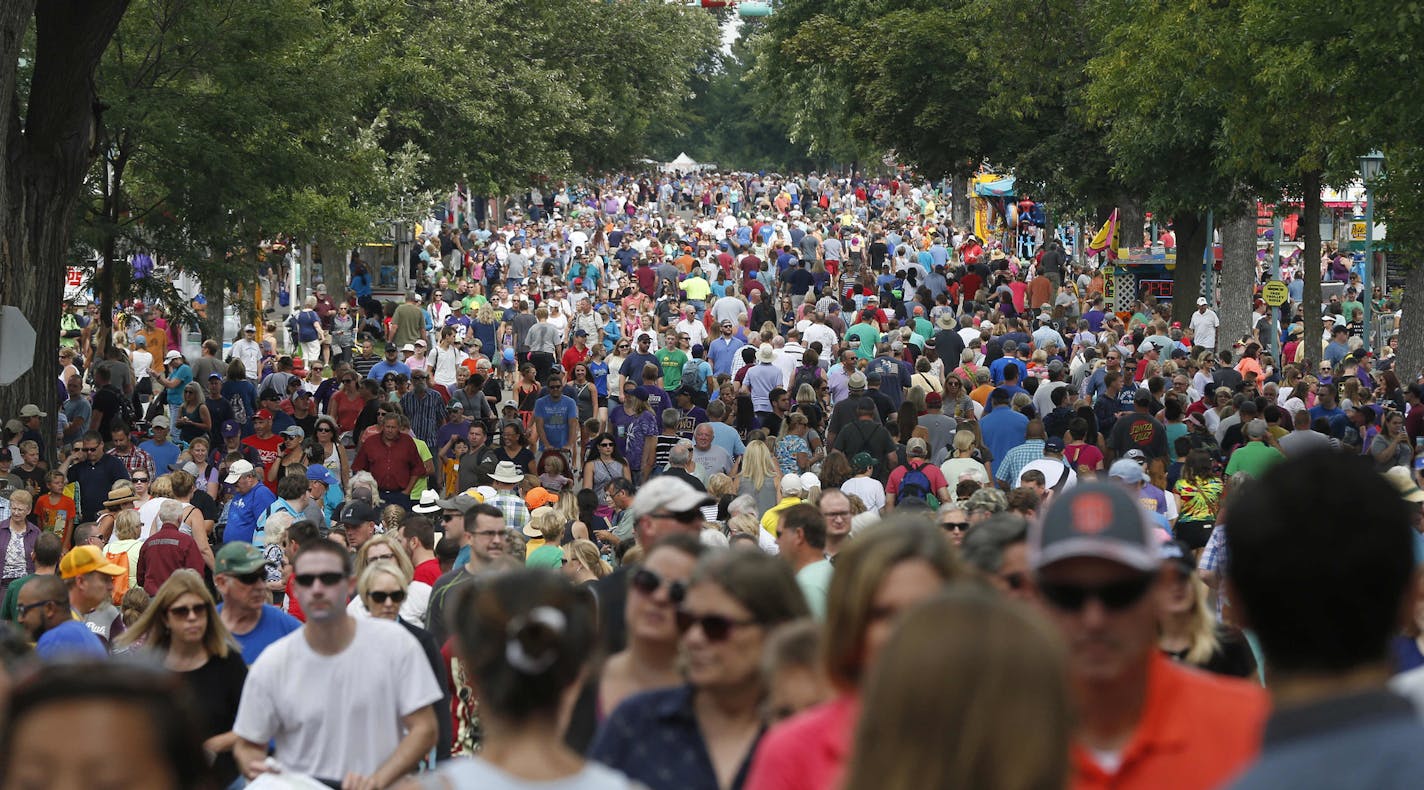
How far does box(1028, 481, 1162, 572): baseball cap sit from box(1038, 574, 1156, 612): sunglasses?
31mm

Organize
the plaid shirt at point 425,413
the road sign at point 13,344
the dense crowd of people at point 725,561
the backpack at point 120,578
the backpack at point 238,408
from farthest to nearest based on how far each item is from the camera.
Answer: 1. the backpack at point 238,408
2. the plaid shirt at point 425,413
3. the road sign at point 13,344
4. the backpack at point 120,578
5. the dense crowd of people at point 725,561

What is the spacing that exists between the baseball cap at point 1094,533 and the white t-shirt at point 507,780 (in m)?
0.88

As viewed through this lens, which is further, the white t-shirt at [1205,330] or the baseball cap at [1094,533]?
the white t-shirt at [1205,330]

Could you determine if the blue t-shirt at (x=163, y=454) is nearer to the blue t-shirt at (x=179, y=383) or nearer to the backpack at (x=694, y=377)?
the blue t-shirt at (x=179, y=383)

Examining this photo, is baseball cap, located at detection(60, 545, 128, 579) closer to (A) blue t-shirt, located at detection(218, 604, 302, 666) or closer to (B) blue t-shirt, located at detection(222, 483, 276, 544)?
(A) blue t-shirt, located at detection(218, 604, 302, 666)

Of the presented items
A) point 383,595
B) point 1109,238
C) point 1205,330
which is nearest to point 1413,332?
point 1205,330

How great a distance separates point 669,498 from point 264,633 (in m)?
2.10

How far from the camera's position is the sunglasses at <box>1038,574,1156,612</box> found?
3486 mm

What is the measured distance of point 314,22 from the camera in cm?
2492

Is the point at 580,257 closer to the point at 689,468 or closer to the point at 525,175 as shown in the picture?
the point at 525,175

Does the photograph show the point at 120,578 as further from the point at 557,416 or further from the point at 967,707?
the point at 967,707

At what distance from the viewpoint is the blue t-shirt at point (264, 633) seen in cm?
787

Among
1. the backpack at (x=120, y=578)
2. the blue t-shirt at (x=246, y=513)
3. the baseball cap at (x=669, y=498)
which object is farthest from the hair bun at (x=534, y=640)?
the blue t-shirt at (x=246, y=513)

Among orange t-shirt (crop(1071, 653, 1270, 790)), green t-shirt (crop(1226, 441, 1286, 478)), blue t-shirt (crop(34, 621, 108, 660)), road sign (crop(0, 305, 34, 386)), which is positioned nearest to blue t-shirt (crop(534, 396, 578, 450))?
road sign (crop(0, 305, 34, 386))
